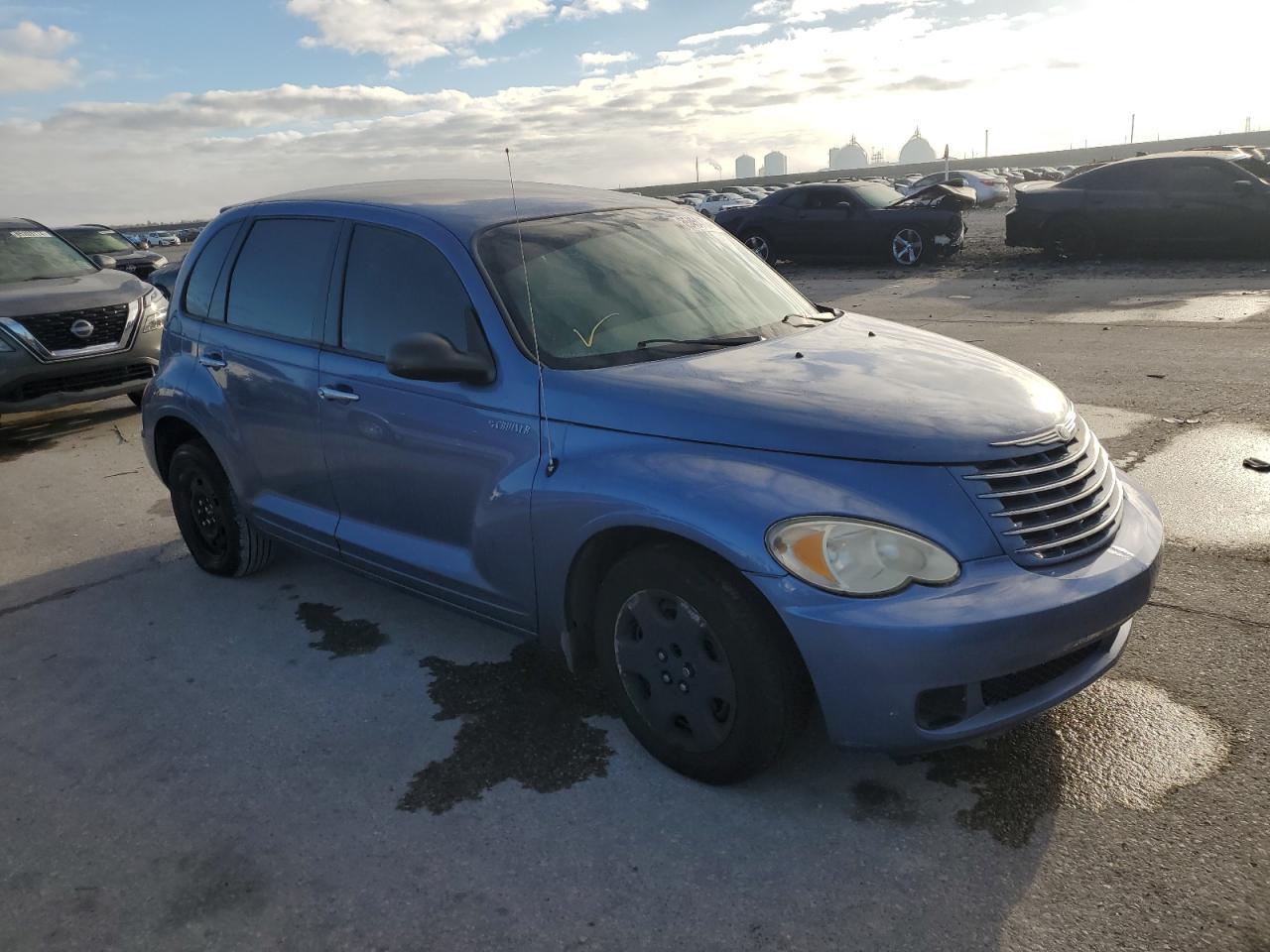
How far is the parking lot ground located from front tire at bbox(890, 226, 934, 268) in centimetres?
1381

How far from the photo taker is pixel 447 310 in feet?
11.9

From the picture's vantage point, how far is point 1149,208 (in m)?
15.6

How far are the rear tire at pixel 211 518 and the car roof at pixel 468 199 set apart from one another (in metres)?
1.26

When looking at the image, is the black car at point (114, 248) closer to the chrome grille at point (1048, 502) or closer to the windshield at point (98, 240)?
the windshield at point (98, 240)

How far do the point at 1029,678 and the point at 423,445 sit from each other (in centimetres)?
209

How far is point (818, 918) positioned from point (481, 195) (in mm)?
2910

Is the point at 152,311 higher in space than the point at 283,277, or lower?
→ lower

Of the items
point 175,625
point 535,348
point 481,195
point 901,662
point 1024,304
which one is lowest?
point 1024,304

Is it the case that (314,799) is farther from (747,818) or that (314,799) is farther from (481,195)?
(481,195)

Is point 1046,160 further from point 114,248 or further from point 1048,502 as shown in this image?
point 1048,502

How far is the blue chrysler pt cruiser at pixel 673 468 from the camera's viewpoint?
2.69 metres

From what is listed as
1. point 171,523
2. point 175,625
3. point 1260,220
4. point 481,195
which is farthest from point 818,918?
point 1260,220

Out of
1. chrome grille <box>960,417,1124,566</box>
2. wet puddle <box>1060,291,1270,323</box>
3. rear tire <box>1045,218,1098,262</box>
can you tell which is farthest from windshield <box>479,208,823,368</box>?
rear tire <box>1045,218,1098,262</box>

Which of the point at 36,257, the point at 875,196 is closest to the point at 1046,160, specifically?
the point at 875,196
